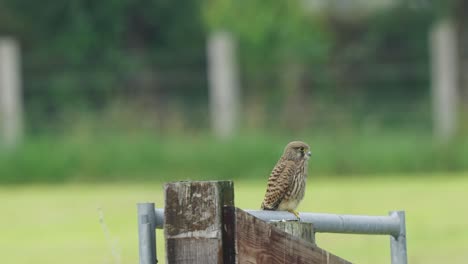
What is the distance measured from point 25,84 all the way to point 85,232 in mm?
9608

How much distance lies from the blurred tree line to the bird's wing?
1554 cm

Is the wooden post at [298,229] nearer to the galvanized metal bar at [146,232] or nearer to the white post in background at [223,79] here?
the galvanized metal bar at [146,232]

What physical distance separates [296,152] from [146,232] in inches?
86.6

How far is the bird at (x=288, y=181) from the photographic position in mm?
4859

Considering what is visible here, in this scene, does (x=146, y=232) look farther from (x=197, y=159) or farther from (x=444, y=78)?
(x=444, y=78)

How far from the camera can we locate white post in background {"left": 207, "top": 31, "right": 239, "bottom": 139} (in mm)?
21281

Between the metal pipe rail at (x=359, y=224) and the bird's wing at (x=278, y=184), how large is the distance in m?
0.69

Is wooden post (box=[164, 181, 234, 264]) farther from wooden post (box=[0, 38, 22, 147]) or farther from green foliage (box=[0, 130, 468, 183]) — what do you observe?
wooden post (box=[0, 38, 22, 147])

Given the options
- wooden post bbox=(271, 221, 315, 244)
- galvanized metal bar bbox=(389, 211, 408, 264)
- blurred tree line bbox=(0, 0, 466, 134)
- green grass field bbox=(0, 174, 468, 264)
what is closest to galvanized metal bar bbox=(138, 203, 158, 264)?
wooden post bbox=(271, 221, 315, 244)

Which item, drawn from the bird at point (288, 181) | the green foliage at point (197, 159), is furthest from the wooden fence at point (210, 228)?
the green foliage at point (197, 159)

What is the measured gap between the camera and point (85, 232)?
13.3 meters

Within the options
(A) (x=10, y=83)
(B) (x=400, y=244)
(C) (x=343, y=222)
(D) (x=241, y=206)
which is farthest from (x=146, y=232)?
(A) (x=10, y=83)

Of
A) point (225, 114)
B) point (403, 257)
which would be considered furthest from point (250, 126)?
point (403, 257)

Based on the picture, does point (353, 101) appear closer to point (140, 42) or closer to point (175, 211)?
point (140, 42)
